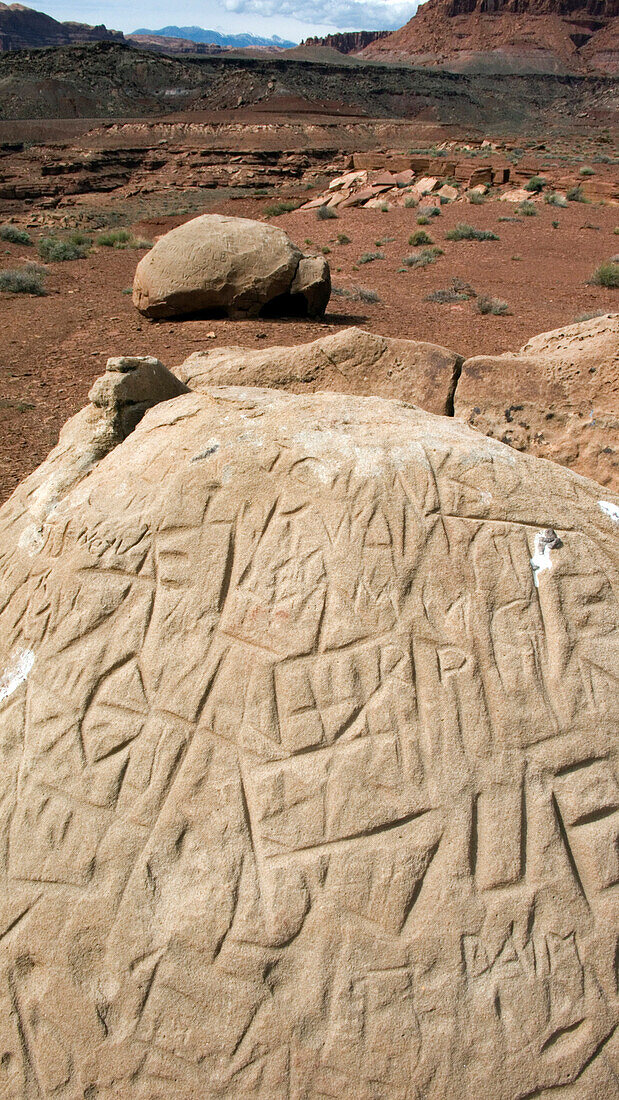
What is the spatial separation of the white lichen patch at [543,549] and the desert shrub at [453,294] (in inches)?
424

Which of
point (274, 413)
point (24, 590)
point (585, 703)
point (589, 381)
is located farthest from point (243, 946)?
point (589, 381)

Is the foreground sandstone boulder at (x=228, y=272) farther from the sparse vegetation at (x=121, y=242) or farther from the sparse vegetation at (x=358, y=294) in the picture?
the sparse vegetation at (x=121, y=242)

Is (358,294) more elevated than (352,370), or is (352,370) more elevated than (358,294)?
(352,370)

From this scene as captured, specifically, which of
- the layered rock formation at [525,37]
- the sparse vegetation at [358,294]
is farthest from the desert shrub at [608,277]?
the layered rock formation at [525,37]

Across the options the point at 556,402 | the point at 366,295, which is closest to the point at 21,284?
the point at 366,295

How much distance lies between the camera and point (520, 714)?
7.68ft

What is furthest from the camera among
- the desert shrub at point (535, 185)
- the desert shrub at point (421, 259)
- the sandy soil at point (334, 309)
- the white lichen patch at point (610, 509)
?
the desert shrub at point (535, 185)

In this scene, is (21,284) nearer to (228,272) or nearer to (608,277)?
(228,272)

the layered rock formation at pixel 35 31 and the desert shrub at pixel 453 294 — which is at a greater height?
the layered rock formation at pixel 35 31

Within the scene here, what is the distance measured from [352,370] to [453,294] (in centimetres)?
947

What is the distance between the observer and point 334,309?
12.0 metres

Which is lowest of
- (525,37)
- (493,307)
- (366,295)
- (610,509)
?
(493,307)

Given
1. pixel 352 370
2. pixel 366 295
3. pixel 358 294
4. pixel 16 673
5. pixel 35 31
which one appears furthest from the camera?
pixel 35 31

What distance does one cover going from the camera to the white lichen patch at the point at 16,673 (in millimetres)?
2508
